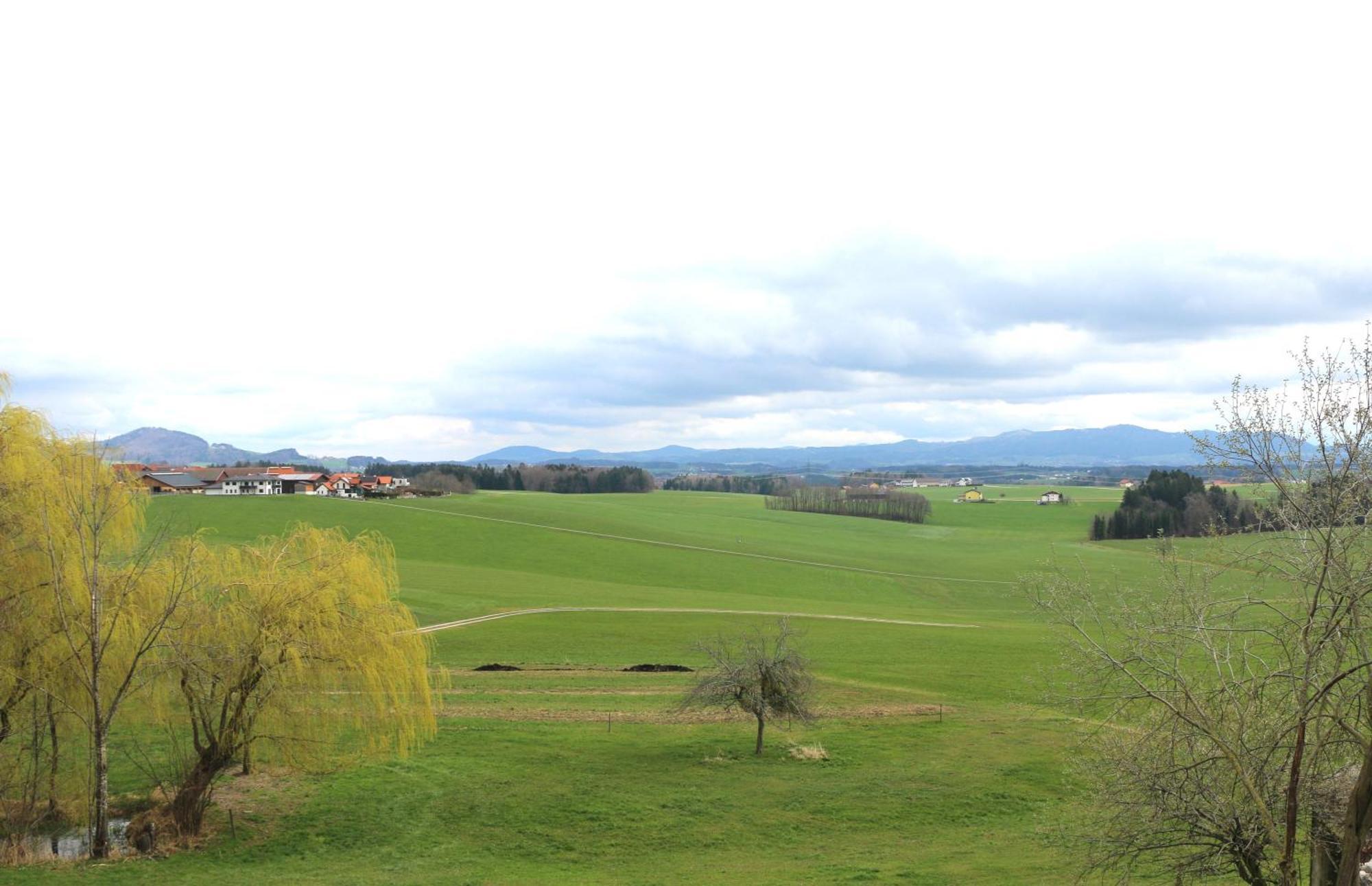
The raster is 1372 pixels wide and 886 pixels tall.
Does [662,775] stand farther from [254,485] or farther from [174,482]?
[254,485]

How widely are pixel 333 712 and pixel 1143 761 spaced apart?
893 inches

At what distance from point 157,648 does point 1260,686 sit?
27.7 m

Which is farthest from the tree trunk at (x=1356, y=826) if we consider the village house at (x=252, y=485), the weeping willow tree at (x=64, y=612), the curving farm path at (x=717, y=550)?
the village house at (x=252, y=485)

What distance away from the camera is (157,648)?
25.8 m

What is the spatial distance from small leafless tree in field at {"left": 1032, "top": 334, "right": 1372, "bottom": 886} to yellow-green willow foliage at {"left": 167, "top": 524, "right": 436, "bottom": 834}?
2012 cm

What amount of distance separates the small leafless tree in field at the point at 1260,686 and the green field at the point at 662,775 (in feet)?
5.44

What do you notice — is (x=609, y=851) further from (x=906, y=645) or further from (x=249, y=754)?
(x=906, y=645)

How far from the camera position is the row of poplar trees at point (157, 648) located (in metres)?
24.3

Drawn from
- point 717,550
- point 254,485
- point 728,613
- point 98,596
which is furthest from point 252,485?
point 98,596

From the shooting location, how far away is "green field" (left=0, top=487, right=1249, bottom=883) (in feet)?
77.2

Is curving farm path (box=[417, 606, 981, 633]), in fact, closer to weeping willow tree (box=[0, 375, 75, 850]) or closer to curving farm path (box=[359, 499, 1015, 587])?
curving farm path (box=[359, 499, 1015, 587])

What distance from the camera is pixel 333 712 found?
2708 cm

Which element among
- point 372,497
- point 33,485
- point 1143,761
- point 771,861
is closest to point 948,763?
point 771,861

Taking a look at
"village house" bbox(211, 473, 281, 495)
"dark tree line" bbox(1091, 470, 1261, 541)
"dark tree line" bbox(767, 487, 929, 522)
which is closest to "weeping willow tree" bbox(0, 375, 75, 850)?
"dark tree line" bbox(1091, 470, 1261, 541)
